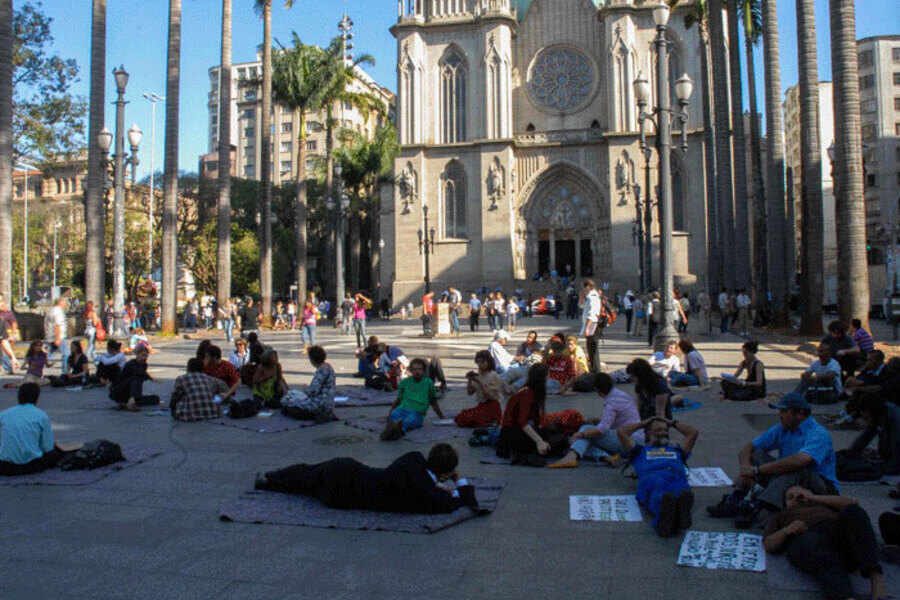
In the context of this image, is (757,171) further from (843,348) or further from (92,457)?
(92,457)

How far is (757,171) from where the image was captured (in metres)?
27.2

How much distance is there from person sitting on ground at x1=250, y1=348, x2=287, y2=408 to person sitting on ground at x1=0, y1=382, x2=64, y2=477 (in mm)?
3814

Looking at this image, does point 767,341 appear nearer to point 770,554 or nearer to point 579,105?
point 770,554

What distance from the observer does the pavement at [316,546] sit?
414 centimetres

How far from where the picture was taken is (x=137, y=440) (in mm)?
8461

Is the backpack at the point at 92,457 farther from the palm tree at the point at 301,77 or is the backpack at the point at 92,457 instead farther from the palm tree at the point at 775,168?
the palm tree at the point at 301,77

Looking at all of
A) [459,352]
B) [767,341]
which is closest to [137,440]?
[459,352]

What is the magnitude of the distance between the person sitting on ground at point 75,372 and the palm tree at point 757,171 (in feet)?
70.9

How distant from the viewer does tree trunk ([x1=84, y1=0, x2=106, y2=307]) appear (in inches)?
896

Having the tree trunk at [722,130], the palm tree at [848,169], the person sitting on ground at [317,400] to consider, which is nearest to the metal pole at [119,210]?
the person sitting on ground at [317,400]

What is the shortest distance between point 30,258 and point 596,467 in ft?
195

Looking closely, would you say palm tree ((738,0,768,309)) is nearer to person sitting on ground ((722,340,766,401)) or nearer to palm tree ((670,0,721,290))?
palm tree ((670,0,721,290))

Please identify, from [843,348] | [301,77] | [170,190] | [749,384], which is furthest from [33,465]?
[301,77]

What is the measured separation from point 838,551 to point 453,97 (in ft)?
150
